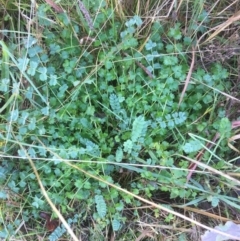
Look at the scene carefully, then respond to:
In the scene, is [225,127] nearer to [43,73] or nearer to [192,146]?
[192,146]

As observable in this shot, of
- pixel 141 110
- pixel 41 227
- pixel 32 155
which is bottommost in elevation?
pixel 41 227

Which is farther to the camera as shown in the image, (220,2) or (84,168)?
(220,2)

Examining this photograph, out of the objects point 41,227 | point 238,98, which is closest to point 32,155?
point 41,227

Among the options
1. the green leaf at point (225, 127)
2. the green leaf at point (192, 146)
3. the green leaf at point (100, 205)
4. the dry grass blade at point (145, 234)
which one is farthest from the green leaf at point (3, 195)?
the green leaf at point (225, 127)

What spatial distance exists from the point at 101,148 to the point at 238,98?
1.49 feet

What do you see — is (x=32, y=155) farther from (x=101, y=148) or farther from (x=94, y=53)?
(x=94, y=53)

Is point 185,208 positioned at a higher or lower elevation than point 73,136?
lower

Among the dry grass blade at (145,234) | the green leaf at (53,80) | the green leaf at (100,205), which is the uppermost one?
the green leaf at (53,80)

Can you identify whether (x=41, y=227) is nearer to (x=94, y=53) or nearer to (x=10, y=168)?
(x=10, y=168)

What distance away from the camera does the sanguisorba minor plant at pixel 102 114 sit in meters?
Result: 1.31

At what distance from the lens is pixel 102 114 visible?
1.39 meters

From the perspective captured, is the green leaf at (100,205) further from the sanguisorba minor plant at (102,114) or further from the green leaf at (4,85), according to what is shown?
the green leaf at (4,85)

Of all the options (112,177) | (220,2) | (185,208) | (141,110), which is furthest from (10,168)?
(220,2)

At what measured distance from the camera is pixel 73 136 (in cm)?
136
